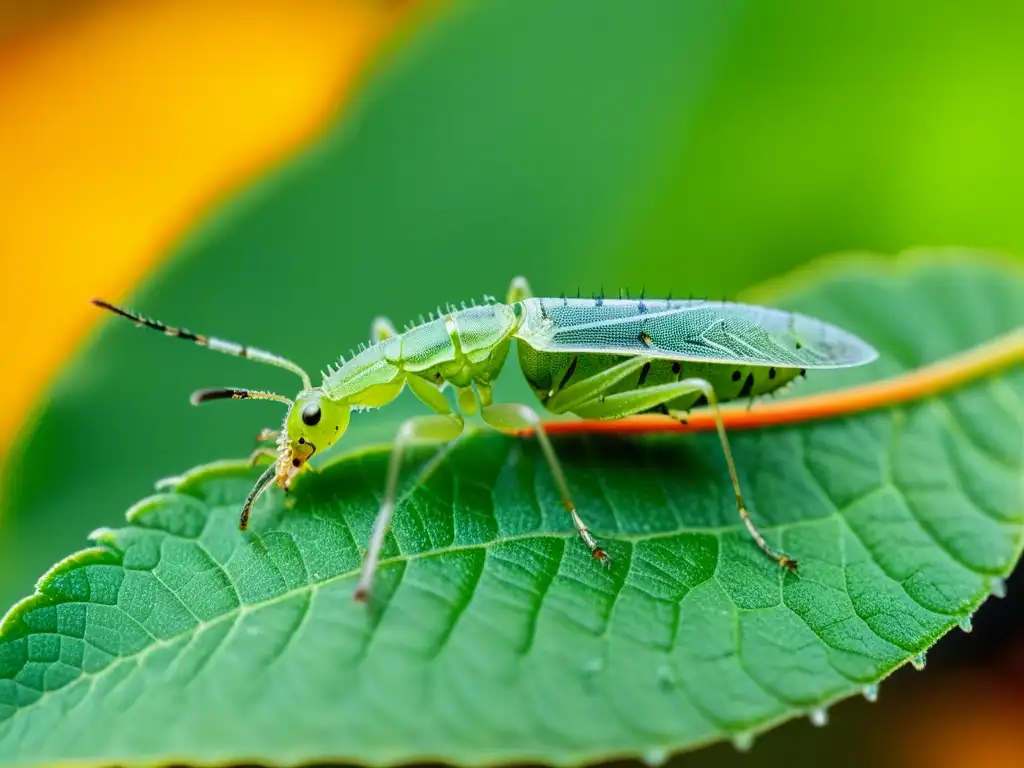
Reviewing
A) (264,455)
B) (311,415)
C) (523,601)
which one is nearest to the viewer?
(523,601)

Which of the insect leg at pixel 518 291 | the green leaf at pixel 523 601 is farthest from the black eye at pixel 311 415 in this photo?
the insect leg at pixel 518 291

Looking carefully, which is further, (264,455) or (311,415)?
(311,415)

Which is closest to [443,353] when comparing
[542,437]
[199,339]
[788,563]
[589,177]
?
[542,437]

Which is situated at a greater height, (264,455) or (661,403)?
(661,403)

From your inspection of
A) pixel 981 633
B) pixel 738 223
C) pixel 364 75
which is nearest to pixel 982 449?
pixel 981 633

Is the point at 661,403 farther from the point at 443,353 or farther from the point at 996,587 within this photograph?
the point at 996,587

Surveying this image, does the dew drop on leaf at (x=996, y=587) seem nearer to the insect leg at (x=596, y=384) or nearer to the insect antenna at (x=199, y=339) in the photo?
the insect leg at (x=596, y=384)
